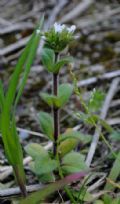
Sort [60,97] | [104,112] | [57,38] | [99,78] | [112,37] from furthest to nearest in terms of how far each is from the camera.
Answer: [112,37]
[99,78]
[104,112]
[60,97]
[57,38]

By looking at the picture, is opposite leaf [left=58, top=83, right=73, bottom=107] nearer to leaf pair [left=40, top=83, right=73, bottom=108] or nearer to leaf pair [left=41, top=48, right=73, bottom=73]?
leaf pair [left=40, top=83, right=73, bottom=108]

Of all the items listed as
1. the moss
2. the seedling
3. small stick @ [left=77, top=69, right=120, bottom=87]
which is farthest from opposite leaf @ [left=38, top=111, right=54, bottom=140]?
the moss

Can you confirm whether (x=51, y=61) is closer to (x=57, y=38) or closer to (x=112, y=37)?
(x=57, y=38)

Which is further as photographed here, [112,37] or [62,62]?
[112,37]

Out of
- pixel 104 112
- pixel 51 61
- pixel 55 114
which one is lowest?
pixel 104 112

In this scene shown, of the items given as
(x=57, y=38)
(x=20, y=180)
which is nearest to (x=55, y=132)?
(x=20, y=180)

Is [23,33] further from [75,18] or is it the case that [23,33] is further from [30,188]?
[30,188]

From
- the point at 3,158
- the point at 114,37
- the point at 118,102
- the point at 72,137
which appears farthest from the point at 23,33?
the point at 72,137
